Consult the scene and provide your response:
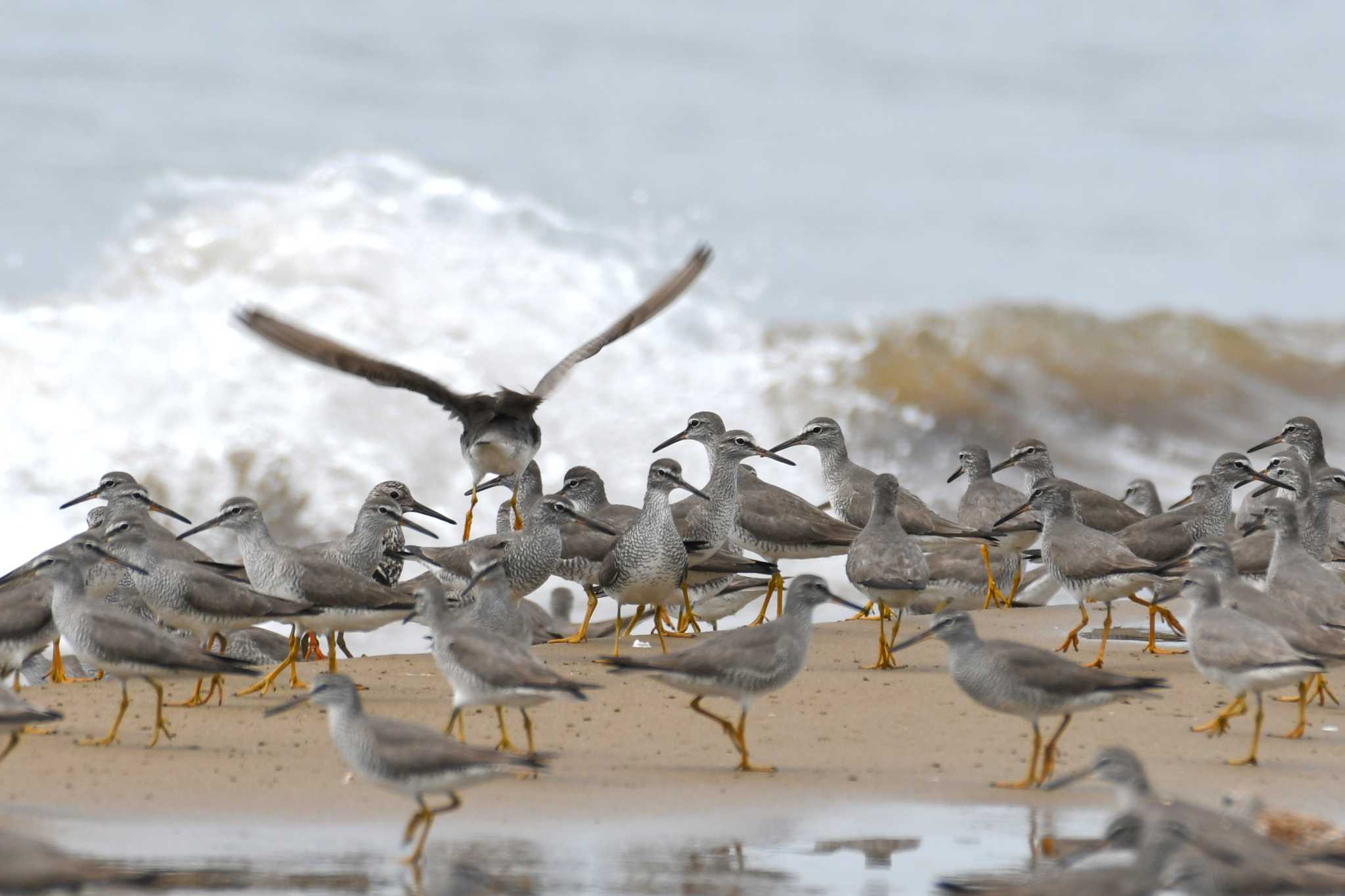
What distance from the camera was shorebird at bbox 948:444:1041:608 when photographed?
1279 centimetres

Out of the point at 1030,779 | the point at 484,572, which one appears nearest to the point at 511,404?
the point at 484,572

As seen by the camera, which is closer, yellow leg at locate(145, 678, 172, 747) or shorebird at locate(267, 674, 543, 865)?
shorebird at locate(267, 674, 543, 865)

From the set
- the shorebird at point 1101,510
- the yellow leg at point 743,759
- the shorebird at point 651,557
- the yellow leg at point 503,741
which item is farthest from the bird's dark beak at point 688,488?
the yellow leg at point 743,759

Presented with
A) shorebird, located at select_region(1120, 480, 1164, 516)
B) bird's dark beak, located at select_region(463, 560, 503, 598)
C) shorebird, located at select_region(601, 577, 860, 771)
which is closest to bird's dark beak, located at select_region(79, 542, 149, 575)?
bird's dark beak, located at select_region(463, 560, 503, 598)

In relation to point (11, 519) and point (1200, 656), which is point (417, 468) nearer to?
point (11, 519)

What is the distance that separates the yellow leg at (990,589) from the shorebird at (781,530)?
1.07 meters

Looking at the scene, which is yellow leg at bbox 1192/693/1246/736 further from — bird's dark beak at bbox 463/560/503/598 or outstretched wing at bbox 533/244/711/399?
outstretched wing at bbox 533/244/711/399

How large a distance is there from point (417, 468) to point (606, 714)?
379 inches

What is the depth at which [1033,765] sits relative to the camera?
804cm

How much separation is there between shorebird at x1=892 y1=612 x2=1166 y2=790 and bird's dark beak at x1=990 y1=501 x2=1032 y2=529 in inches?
132

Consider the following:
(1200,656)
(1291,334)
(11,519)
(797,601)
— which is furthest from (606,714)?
(1291,334)

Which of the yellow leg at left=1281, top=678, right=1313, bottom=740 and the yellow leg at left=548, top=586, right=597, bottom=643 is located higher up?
the yellow leg at left=548, top=586, right=597, bottom=643

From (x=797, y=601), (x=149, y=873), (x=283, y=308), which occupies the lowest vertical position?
→ (x=149, y=873)

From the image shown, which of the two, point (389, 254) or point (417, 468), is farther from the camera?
point (389, 254)
